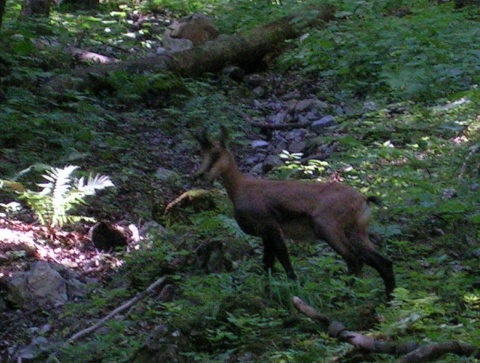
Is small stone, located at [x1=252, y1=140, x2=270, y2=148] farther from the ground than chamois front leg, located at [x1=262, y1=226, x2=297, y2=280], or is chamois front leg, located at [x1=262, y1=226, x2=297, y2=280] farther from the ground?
chamois front leg, located at [x1=262, y1=226, x2=297, y2=280]

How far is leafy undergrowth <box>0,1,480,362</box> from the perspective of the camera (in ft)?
21.2

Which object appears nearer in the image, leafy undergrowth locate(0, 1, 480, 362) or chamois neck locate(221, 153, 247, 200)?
leafy undergrowth locate(0, 1, 480, 362)

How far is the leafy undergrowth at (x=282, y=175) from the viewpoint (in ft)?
21.2

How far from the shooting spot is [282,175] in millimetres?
10984

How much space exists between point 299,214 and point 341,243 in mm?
521

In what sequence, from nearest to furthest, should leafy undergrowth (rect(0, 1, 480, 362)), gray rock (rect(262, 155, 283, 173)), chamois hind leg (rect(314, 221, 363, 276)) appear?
leafy undergrowth (rect(0, 1, 480, 362)) < chamois hind leg (rect(314, 221, 363, 276)) < gray rock (rect(262, 155, 283, 173))

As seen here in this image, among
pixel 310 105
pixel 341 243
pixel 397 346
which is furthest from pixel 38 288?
pixel 310 105

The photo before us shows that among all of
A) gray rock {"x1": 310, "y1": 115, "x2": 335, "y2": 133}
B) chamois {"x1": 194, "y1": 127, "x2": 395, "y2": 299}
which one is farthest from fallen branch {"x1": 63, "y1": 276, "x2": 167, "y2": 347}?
gray rock {"x1": 310, "y1": 115, "x2": 335, "y2": 133}

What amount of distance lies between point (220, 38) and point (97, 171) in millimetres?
6806

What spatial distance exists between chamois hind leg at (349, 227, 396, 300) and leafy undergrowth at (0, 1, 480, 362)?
138mm

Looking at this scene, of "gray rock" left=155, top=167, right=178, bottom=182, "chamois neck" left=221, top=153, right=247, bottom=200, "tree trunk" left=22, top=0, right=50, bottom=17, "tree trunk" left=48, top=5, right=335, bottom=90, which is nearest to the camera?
"chamois neck" left=221, top=153, right=247, bottom=200

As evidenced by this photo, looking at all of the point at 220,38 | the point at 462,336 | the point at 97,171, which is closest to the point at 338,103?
the point at 220,38

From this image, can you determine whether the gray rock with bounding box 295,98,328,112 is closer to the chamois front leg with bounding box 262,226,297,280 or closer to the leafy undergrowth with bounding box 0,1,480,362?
the leafy undergrowth with bounding box 0,1,480,362

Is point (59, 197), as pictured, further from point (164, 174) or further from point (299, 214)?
point (299, 214)
